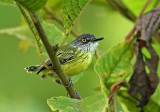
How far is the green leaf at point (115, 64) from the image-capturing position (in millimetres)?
2604

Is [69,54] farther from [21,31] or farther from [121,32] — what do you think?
[121,32]

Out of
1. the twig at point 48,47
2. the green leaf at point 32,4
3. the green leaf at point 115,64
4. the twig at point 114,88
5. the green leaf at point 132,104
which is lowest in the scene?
the green leaf at point 132,104

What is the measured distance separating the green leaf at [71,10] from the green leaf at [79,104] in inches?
15.5

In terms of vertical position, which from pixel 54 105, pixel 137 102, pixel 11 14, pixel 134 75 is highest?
pixel 11 14

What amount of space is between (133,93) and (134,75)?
13 centimetres

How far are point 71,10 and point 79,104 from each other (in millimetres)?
487

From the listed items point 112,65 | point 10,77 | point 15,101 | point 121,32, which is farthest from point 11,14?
point 112,65

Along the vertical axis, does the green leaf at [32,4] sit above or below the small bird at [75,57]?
above

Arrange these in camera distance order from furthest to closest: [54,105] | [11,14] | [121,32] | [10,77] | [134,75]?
[121,32]
[11,14]
[10,77]
[134,75]
[54,105]

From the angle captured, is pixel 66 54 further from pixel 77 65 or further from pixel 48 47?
pixel 48 47

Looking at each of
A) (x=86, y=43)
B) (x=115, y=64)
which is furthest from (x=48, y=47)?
(x=86, y=43)

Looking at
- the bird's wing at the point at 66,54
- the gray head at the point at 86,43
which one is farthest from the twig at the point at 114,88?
the gray head at the point at 86,43

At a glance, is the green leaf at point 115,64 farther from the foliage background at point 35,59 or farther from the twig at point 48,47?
the foliage background at point 35,59

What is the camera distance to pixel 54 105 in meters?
1.77
